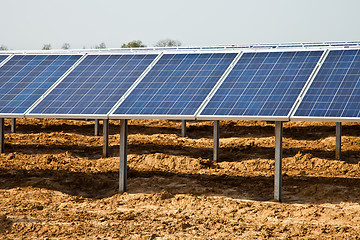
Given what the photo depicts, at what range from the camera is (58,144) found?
34031 mm

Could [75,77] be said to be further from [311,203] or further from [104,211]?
[311,203]

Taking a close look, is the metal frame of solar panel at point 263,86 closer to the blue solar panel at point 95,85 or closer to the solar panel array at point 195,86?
the solar panel array at point 195,86

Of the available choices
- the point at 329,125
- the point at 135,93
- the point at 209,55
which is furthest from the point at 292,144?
the point at 135,93

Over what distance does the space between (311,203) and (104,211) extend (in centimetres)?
718

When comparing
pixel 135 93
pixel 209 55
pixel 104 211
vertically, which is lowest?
pixel 104 211

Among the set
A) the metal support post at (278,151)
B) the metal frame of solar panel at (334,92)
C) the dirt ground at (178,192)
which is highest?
the metal frame of solar panel at (334,92)

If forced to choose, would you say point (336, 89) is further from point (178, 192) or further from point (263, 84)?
point (178, 192)

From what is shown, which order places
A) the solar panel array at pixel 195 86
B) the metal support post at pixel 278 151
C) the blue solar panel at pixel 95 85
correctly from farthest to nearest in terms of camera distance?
the blue solar panel at pixel 95 85 < the metal support post at pixel 278 151 < the solar panel array at pixel 195 86

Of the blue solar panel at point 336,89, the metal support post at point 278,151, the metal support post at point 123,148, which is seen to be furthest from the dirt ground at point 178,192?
the blue solar panel at point 336,89

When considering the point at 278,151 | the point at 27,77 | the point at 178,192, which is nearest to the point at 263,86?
the point at 278,151

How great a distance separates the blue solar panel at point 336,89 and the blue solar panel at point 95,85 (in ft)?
21.9

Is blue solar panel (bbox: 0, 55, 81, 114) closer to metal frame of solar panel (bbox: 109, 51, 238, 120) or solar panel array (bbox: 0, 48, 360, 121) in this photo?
solar panel array (bbox: 0, 48, 360, 121)

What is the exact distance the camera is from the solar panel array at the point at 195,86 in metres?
18.8

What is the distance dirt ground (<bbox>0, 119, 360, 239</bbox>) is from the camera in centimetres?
1714
